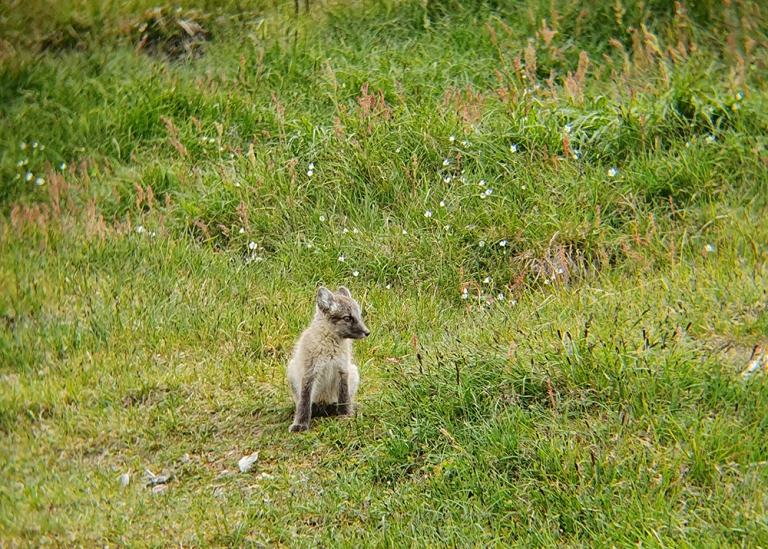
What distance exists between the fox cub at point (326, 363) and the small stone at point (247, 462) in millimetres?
361

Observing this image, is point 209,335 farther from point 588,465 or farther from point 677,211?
point 677,211

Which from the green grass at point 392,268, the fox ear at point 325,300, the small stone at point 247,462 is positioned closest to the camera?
the green grass at point 392,268

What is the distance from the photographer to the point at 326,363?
5.68m

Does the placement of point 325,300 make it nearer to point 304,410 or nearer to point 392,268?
point 304,410

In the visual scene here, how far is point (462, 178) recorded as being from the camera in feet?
25.2

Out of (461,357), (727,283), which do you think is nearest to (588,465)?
(461,357)

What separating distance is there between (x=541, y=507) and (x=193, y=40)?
334 inches

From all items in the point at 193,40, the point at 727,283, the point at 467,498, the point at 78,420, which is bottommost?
the point at 78,420

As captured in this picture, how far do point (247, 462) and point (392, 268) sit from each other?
268cm

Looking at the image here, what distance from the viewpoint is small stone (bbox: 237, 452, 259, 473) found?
5.22 m

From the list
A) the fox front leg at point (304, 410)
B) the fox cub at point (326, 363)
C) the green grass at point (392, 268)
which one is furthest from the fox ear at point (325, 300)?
the green grass at point (392, 268)

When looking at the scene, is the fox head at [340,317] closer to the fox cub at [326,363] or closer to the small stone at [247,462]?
the fox cub at [326,363]

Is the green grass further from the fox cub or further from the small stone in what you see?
the fox cub

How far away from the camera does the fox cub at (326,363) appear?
5.62 m
